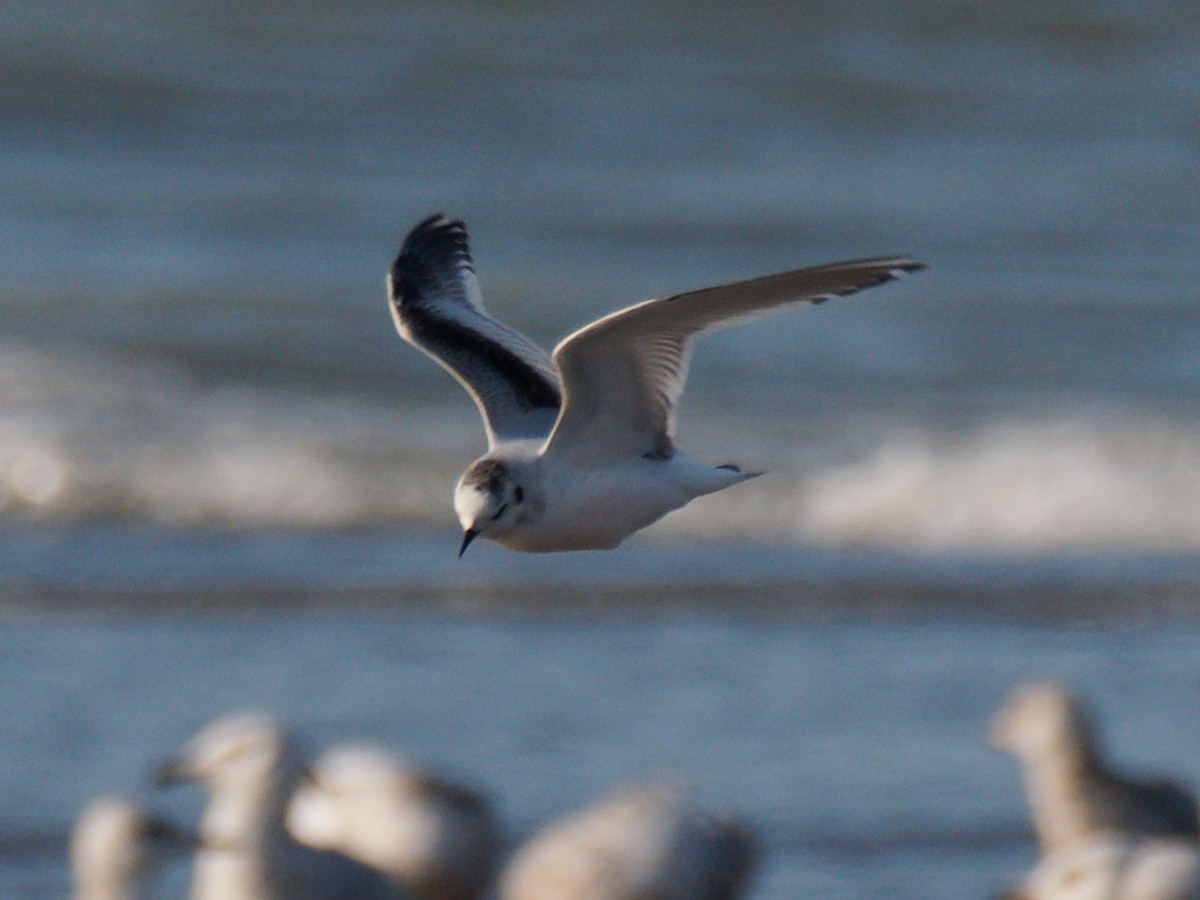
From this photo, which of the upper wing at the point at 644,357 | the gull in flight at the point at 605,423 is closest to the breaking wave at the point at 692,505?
the gull in flight at the point at 605,423

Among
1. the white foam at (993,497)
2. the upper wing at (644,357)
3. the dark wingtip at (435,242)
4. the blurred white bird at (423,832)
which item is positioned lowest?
the blurred white bird at (423,832)

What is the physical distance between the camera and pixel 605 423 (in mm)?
3543

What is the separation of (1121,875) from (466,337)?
153cm

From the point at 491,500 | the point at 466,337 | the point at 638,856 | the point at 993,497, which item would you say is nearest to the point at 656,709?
the point at 638,856

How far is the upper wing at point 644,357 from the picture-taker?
3.25 metres

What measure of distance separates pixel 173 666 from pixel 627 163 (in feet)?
33.0

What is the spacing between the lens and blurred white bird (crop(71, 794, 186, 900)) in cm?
434

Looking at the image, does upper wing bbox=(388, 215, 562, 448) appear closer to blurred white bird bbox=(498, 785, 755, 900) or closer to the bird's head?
the bird's head

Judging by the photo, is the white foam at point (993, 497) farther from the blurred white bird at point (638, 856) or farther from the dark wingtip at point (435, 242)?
the dark wingtip at point (435, 242)

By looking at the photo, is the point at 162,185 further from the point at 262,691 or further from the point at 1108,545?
the point at 262,691

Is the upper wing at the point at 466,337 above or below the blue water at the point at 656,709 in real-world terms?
above

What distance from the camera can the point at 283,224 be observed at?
14.7m

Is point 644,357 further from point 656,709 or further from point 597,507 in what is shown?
point 656,709

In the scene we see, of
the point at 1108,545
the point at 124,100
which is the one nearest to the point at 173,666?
the point at 1108,545
